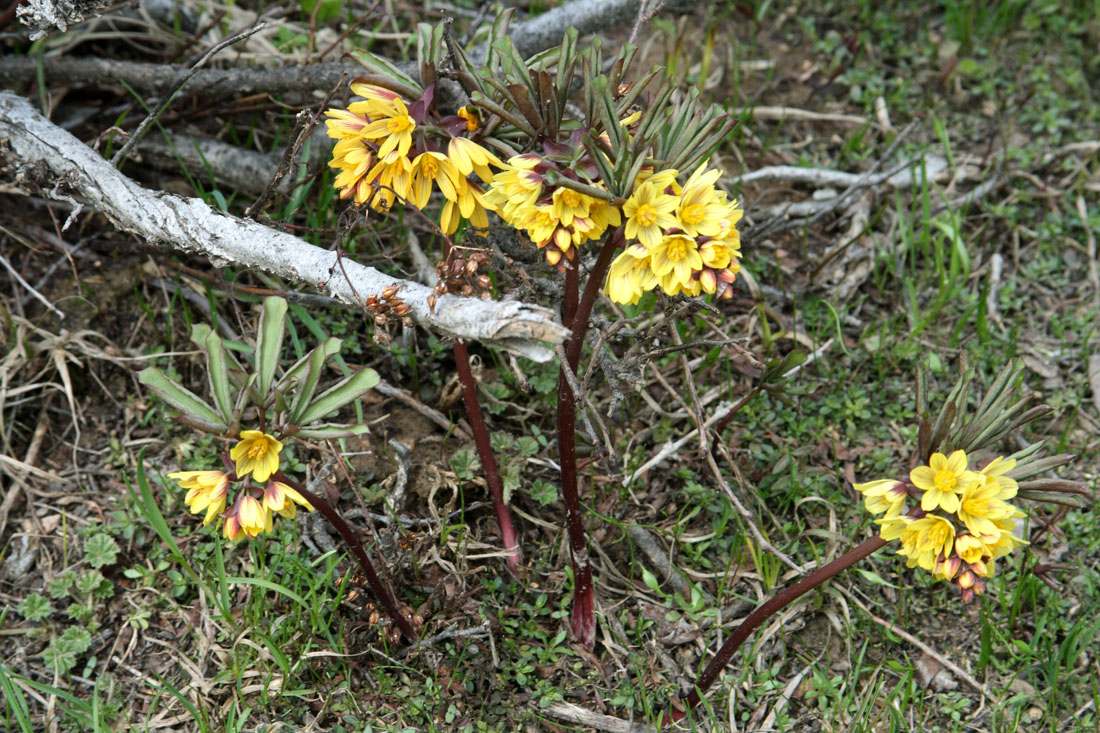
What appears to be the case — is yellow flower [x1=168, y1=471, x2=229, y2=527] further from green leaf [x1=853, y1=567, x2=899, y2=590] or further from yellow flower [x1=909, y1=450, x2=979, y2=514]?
green leaf [x1=853, y1=567, x2=899, y2=590]

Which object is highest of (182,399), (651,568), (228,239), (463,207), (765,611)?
(463,207)

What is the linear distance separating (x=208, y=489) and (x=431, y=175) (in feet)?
2.69

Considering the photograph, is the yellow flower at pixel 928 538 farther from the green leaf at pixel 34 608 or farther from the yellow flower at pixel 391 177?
the green leaf at pixel 34 608

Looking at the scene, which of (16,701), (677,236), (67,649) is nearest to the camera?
(677,236)

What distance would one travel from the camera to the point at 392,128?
1.87 meters

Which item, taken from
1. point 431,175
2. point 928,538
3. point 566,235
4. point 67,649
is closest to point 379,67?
point 431,175

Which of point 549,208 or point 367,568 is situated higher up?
point 549,208

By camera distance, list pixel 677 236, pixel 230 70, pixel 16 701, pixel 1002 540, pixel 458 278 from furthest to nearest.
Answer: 1. pixel 230 70
2. pixel 16 701
3. pixel 458 278
4. pixel 1002 540
5. pixel 677 236

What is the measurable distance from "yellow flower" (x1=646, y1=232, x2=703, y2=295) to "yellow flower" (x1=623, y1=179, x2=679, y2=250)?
0.7 inches

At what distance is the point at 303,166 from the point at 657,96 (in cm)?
151

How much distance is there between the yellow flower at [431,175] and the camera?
187 centimetres

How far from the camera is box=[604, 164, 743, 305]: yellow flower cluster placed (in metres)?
1.73

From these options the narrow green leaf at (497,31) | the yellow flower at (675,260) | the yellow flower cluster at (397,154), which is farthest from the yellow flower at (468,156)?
the yellow flower at (675,260)

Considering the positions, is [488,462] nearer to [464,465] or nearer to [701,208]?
[464,465]
